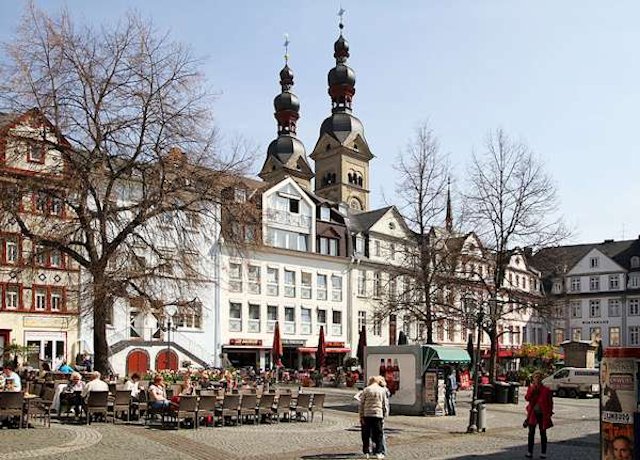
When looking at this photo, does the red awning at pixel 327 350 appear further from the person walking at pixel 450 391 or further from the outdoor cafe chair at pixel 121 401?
the outdoor cafe chair at pixel 121 401

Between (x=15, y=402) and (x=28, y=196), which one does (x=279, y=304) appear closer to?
(x=28, y=196)

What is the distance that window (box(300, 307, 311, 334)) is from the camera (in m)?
54.9

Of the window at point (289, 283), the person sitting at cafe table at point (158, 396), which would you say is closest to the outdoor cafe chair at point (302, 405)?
the person sitting at cafe table at point (158, 396)

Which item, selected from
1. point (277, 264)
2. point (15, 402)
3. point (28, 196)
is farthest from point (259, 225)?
point (277, 264)

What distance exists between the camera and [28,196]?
2502 centimetres

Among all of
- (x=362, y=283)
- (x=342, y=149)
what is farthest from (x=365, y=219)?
(x=342, y=149)

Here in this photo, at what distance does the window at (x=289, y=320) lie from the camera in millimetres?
53906

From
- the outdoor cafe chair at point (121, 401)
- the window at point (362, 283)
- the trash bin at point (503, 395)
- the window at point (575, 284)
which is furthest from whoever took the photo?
the window at point (575, 284)

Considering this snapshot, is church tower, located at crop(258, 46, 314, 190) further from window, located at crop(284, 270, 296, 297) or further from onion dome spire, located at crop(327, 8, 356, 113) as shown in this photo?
window, located at crop(284, 270, 296, 297)

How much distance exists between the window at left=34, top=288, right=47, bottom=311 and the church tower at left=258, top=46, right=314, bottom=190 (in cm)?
5549

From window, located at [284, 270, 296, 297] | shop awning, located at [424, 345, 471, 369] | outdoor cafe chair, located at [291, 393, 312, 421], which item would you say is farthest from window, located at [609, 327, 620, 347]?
outdoor cafe chair, located at [291, 393, 312, 421]

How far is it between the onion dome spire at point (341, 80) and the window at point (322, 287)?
Answer: 4573cm

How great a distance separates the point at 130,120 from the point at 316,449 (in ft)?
44.1

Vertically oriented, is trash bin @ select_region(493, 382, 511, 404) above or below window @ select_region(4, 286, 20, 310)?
below
